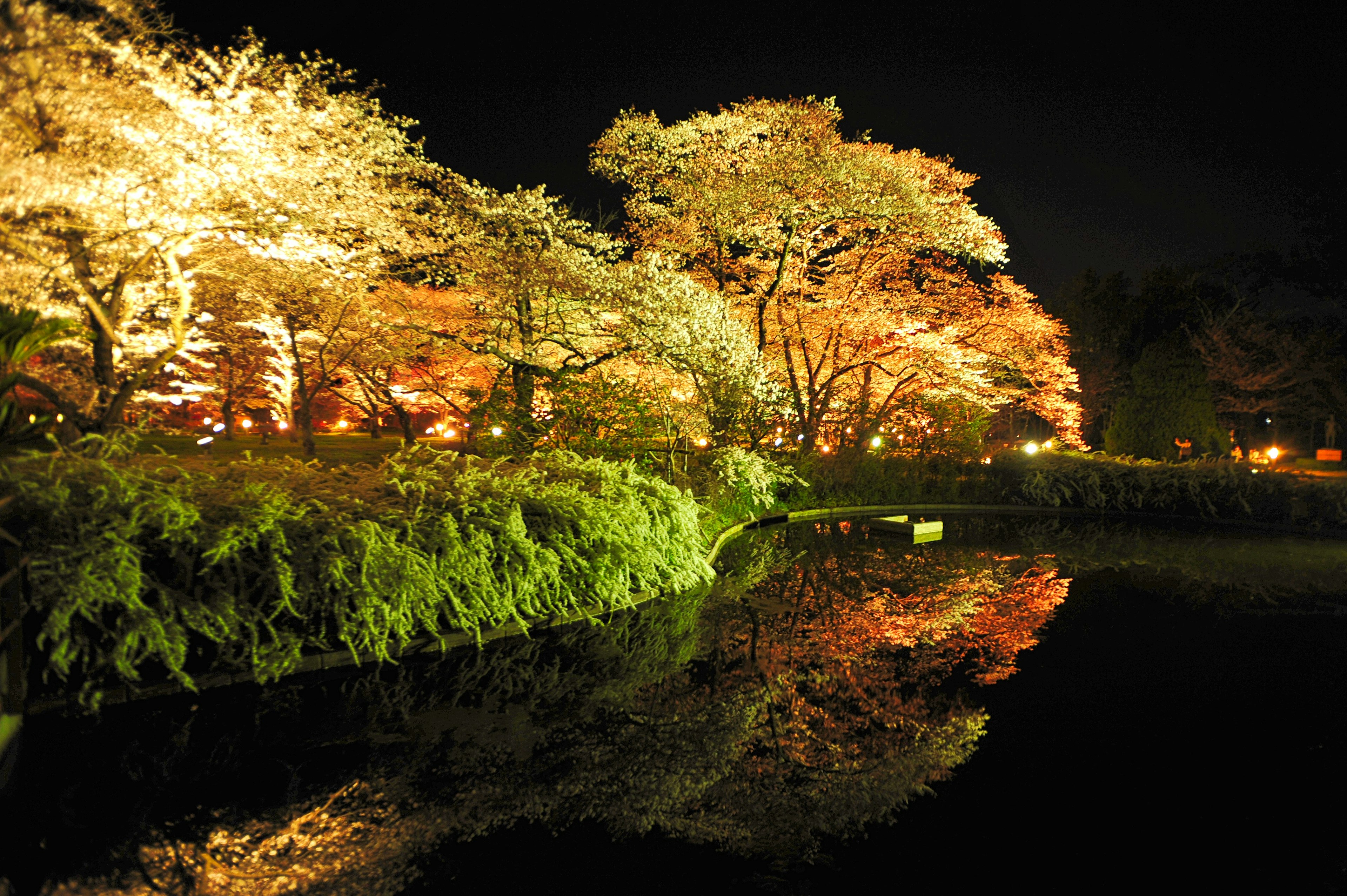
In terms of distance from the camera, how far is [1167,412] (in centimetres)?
2334

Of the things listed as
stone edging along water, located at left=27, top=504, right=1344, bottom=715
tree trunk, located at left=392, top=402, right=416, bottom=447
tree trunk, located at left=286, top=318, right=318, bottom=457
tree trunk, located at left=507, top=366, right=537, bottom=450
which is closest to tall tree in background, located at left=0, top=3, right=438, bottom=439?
tree trunk, located at left=286, top=318, right=318, bottom=457

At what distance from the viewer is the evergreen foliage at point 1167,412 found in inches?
912

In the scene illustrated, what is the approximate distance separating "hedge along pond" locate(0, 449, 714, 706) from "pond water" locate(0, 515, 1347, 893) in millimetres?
327

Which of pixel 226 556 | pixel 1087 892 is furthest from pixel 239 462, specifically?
pixel 1087 892

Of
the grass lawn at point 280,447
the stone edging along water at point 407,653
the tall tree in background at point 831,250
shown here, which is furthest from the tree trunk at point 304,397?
the stone edging along water at point 407,653

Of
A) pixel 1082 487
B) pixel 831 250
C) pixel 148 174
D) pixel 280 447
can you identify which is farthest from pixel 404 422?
pixel 1082 487

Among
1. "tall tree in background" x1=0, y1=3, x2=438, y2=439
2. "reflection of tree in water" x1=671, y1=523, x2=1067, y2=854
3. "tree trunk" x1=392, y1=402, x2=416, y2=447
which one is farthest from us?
"tree trunk" x1=392, y1=402, x2=416, y2=447

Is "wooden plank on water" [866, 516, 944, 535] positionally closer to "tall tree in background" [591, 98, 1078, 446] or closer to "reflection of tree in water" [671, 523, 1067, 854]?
"reflection of tree in water" [671, 523, 1067, 854]

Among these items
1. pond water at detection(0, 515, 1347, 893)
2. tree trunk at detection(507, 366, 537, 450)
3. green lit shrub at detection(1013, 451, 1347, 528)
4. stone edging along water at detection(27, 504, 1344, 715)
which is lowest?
pond water at detection(0, 515, 1347, 893)

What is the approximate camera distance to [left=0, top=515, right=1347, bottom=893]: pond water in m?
3.06

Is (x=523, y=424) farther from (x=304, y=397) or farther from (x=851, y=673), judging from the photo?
(x=304, y=397)

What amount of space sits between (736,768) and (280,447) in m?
21.2

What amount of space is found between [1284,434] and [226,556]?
160ft

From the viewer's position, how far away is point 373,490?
20.6 feet
